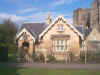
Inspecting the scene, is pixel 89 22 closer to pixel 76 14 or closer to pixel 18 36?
pixel 76 14

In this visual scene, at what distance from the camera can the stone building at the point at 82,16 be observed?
6372 centimetres

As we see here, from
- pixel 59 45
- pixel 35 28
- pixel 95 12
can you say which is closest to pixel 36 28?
pixel 35 28

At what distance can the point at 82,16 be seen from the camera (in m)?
63.7

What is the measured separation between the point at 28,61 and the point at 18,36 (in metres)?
4.21

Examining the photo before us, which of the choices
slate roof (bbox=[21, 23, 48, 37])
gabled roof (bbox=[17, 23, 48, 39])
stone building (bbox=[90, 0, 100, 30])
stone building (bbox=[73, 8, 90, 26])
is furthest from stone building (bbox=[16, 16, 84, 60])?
stone building (bbox=[73, 8, 90, 26])

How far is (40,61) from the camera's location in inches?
776

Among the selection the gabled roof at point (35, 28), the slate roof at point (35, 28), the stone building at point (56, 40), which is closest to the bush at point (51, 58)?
the stone building at point (56, 40)

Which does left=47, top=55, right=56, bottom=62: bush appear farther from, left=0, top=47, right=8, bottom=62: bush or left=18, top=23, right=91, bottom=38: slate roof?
left=0, top=47, right=8, bottom=62: bush

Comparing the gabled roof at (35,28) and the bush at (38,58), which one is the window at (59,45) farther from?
the gabled roof at (35,28)

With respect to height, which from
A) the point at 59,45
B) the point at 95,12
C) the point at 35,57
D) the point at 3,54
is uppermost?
the point at 95,12

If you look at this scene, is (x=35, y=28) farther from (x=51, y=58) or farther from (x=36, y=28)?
(x=51, y=58)

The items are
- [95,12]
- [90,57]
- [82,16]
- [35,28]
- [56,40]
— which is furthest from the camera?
[82,16]

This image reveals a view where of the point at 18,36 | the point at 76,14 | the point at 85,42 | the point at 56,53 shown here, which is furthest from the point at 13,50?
the point at 76,14

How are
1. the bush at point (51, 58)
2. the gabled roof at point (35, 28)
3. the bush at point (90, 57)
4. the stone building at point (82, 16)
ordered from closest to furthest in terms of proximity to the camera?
the bush at point (90, 57), the bush at point (51, 58), the gabled roof at point (35, 28), the stone building at point (82, 16)
